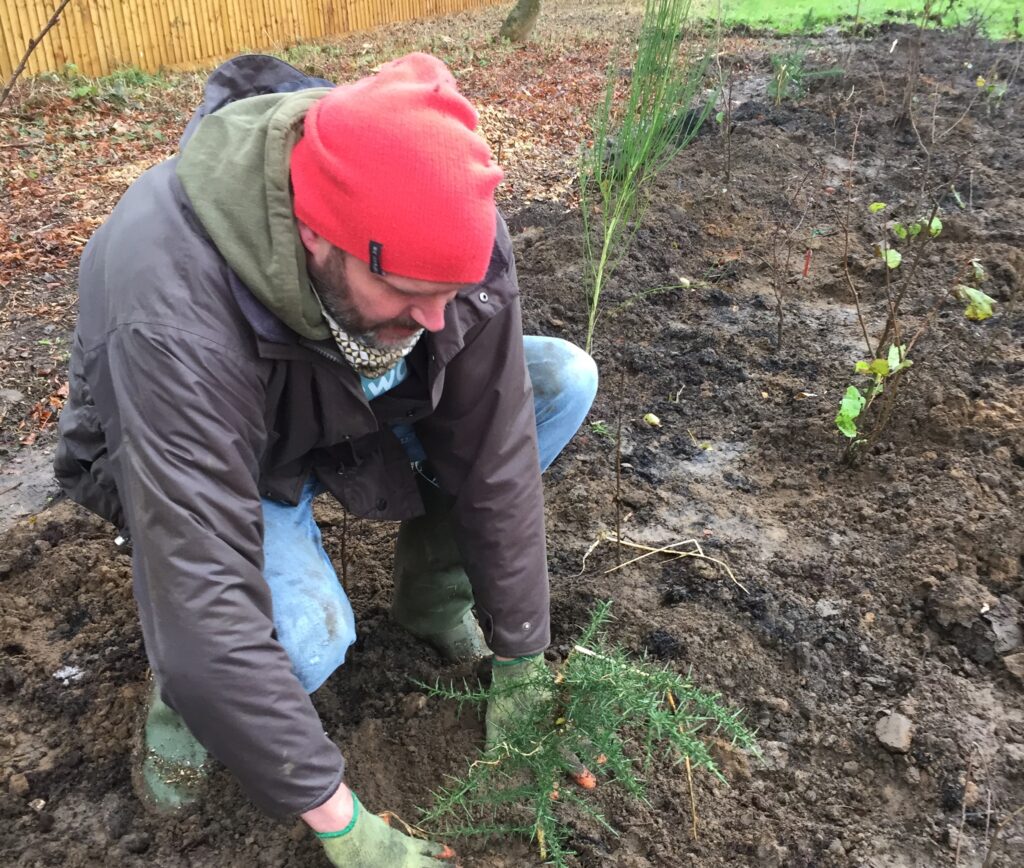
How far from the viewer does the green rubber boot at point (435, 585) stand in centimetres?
189

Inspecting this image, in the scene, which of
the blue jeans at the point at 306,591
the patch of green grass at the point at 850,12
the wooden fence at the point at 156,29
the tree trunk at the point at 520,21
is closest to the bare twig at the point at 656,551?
the blue jeans at the point at 306,591

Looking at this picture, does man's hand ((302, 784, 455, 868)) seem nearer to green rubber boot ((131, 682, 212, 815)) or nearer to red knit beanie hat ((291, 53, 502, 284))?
green rubber boot ((131, 682, 212, 815))

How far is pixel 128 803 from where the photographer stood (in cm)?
161

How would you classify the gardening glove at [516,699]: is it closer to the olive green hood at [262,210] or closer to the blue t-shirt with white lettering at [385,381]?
the blue t-shirt with white lettering at [385,381]

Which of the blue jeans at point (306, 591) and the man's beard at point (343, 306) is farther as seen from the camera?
the blue jeans at point (306, 591)

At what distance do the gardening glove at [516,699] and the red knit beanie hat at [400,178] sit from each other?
2.61 feet

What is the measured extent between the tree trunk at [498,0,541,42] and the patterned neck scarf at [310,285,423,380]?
9.13 metres

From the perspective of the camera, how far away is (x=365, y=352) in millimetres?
1330

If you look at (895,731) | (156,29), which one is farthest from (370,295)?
Result: (156,29)

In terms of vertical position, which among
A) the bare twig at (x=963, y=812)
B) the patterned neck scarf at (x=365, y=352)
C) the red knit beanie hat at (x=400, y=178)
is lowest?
the bare twig at (x=963, y=812)

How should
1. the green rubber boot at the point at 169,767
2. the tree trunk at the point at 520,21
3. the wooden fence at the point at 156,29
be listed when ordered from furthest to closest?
the tree trunk at the point at 520,21
the wooden fence at the point at 156,29
the green rubber boot at the point at 169,767

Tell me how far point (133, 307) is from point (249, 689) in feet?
1.85

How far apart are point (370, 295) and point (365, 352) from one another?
0.14 m

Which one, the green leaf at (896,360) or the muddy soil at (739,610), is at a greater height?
the green leaf at (896,360)
